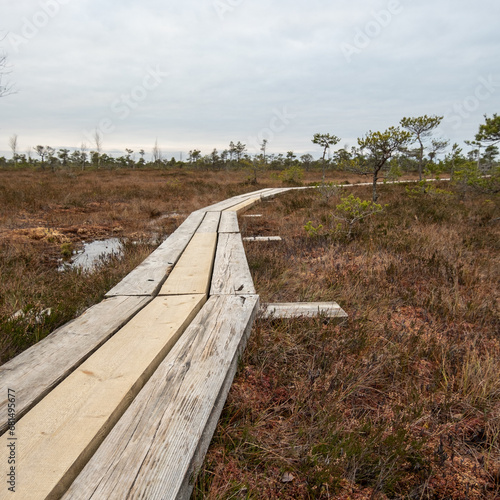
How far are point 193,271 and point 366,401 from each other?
6.08 ft

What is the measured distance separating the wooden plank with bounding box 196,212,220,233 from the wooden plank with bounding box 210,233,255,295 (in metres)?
1.08

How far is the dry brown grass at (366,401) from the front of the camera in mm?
1282

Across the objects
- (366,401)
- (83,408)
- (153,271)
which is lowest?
(366,401)

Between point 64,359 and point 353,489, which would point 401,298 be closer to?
point 353,489

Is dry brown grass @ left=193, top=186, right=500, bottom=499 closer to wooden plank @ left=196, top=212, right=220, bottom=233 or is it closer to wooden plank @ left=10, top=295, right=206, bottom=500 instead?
wooden plank @ left=10, top=295, right=206, bottom=500

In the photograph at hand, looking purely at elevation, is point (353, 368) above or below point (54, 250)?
below

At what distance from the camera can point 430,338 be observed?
7.91ft

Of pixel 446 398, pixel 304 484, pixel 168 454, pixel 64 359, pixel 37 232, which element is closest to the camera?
pixel 168 454

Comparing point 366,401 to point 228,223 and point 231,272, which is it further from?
point 228,223

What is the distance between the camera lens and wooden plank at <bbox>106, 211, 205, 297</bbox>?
7.88 ft

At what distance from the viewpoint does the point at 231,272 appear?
9.39 feet

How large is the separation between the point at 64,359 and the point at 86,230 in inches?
240

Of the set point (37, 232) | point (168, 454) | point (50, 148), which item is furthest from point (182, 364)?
point (50, 148)

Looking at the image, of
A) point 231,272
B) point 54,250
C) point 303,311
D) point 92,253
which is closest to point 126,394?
point 303,311
